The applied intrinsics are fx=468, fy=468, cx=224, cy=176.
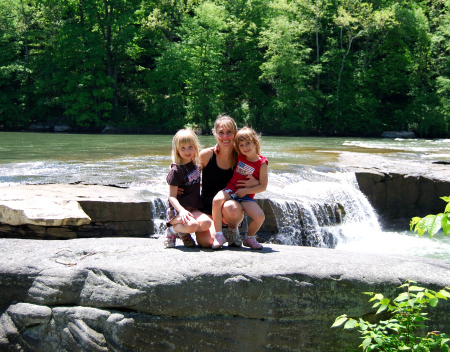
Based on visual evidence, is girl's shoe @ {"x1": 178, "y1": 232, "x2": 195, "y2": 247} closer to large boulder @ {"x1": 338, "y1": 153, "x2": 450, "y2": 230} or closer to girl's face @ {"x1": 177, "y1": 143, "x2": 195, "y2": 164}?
girl's face @ {"x1": 177, "y1": 143, "x2": 195, "y2": 164}

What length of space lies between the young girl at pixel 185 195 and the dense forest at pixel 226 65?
27162mm

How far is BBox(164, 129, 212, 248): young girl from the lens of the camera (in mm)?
4059

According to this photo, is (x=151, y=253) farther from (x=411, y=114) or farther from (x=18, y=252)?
(x=411, y=114)

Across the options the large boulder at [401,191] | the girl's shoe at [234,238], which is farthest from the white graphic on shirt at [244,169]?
the large boulder at [401,191]

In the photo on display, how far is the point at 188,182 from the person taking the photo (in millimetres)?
4262

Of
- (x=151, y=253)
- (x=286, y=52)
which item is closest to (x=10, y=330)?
(x=151, y=253)

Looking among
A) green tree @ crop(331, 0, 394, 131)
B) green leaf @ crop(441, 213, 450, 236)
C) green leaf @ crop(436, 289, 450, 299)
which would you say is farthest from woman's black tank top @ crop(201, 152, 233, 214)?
green tree @ crop(331, 0, 394, 131)

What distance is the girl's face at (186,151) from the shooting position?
420 centimetres

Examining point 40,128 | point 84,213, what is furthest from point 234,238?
point 40,128

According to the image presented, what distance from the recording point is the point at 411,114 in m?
32.1

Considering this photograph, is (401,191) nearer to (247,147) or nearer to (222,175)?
(222,175)

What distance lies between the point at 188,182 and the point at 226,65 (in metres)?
32.6

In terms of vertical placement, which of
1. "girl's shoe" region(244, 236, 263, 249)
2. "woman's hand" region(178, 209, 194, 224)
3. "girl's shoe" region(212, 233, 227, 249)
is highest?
"woman's hand" region(178, 209, 194, 224)

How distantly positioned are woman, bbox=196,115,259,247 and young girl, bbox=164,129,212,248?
0.37 ft
